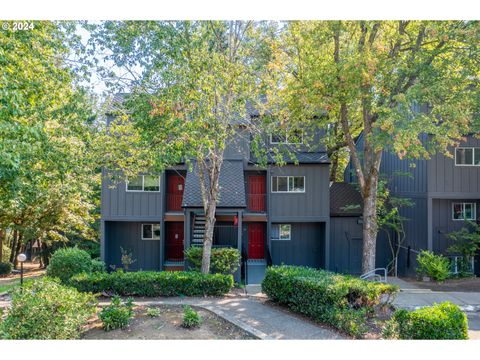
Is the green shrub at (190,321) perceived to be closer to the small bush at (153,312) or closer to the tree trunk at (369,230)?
the small bush at (153,312)

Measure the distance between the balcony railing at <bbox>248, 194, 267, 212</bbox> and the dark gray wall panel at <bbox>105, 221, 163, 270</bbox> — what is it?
4.22 metres

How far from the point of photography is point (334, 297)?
673 centimetres

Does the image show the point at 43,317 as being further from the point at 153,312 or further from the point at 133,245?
the point at 133,245

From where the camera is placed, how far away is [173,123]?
7.59m

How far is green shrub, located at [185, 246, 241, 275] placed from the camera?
11.4 m

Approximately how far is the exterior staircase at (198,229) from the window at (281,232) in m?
3.25

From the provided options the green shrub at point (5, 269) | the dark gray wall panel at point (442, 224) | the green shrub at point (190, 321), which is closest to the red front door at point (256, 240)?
the dark gray wall panel at point (442, 224)

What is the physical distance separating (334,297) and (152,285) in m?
4.71

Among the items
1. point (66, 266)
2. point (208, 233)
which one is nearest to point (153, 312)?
point (208, 233)

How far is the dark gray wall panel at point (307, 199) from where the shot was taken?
14039 mm

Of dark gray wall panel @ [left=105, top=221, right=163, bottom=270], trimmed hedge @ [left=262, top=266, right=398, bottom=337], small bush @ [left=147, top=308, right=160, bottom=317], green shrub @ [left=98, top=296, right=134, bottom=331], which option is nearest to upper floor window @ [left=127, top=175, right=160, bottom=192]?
dark gray wall panel @ [left=105, top=221, right=163, bottom=270]

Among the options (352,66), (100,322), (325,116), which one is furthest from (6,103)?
(325,116)

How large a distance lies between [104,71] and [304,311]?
279 inches

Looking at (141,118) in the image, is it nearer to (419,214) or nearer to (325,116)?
(325,116)
